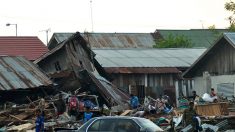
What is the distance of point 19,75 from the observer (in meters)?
33.0

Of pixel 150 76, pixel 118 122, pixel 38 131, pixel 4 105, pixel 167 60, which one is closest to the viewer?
pixel 118 122

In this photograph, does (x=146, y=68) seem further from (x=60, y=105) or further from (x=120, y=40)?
(x=120, y=40)

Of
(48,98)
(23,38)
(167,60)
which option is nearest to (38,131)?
(48,98)

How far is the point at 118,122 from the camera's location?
57.8 feet

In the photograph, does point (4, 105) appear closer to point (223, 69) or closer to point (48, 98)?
point (48, 98)

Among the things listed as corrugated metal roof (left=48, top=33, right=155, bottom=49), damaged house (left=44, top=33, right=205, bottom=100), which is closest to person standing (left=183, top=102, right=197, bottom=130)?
damaged house (left=44, top=33, right=205, bottom=100)

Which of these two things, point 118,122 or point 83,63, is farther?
point 83,63

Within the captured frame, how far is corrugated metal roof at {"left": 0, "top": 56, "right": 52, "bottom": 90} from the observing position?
31534 mm

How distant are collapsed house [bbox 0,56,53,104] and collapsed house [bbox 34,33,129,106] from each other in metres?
1.40

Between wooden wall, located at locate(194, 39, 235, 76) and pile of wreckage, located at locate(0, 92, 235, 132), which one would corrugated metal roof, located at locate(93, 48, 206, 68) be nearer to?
wooden wall, located at locate(194, 39, 235, 76)

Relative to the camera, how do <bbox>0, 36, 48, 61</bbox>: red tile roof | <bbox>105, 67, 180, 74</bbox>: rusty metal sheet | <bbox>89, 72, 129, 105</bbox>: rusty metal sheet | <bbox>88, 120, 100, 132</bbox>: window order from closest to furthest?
<bbox>88, 120, 100, 132</bbox>: window < <bbox>89, 72, 129, 105</bbox>: rusty metal sheet < <bbox>105, 67, 180, 74</bbox>: rusty metal sheet < <bbox>0, 36, 48, 61</bbox>: red tile roof

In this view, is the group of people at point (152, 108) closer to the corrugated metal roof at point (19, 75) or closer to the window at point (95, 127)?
the corrugated metal roof at point (19, 75)

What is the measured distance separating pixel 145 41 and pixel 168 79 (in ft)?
80.3

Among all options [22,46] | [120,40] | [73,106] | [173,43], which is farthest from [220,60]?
[120,40]
